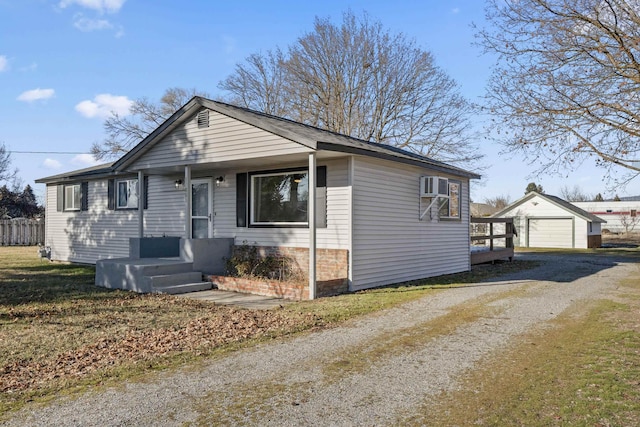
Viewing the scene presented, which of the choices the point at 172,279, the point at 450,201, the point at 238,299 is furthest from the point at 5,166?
the point at 450,201

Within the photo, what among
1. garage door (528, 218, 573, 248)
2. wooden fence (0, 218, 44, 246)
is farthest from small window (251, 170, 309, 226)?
garage door (528, 218, 573, 248)

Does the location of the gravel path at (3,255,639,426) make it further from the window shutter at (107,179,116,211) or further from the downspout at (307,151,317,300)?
the window shutter at (107,179,116,211)

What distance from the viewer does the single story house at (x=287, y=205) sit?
985 centimetres

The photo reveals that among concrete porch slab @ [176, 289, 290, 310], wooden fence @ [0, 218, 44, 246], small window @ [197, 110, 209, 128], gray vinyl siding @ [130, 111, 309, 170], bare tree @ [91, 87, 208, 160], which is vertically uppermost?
bare tree @ [91, 87, 208, 160]

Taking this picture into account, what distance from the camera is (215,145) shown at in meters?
10.7

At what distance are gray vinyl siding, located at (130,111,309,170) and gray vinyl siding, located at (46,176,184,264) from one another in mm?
1664

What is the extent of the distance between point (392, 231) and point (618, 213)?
42322 mm

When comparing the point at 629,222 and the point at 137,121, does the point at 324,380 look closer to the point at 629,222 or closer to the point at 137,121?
the point at 137,121

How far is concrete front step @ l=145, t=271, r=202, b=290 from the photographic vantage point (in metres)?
9.80

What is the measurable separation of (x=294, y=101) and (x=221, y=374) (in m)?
23.3

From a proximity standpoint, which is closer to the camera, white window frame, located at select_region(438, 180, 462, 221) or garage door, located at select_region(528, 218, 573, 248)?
white window frame, located at select_region(438, 180, 462, 221)

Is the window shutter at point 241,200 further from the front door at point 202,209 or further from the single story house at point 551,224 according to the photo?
the single story house at point 551,224

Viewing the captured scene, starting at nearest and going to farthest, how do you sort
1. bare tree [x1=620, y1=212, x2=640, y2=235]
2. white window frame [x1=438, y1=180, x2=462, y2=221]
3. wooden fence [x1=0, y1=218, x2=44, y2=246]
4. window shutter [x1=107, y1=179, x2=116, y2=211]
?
white window frame [x1=438, y1=180, x2=462, y2=221], window shutter [x1=107, y1=179, x2=116, y2=211], wooden fence [x1=0, y1=218, x2=44, y2=246], bare tree [x1=620, y1=212, x2=640, y2=235]

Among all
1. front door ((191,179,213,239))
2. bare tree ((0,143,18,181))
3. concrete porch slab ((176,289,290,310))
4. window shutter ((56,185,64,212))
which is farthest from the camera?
bare tree ((0,143,18,181))
